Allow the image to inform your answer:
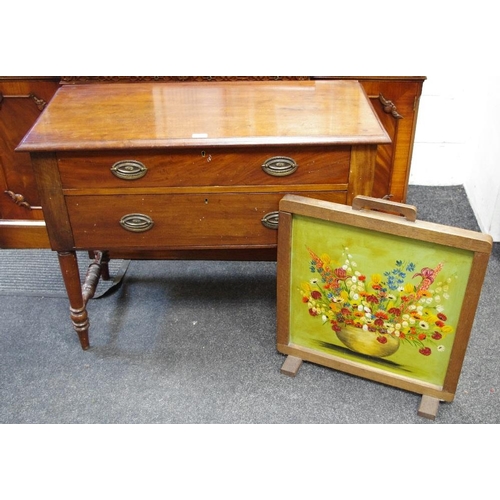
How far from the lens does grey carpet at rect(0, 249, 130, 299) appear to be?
226 cm

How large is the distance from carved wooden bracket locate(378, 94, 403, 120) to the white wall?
0.35 metres

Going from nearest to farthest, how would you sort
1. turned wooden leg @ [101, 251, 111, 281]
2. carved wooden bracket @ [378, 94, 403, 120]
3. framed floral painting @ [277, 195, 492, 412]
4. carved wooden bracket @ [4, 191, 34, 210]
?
1. framed floral painting @ [277, 195, 492, 412]
2. carved wooden bracket @ [378, 94, 403, 120]
3. turned wooden leg @ [101, 251, 111, 281]
4. carved wooden bracket @ [4, 191, 34, 210]

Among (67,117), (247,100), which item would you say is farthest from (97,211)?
(247,100)

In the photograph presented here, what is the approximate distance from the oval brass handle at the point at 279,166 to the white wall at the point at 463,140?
107 centimetres

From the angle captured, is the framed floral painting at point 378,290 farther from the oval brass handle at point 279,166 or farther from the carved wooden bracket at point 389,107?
the carved wooden bracket at point 389,107

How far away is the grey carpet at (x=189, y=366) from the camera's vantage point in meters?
1.76

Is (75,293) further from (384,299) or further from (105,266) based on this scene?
(384,299)

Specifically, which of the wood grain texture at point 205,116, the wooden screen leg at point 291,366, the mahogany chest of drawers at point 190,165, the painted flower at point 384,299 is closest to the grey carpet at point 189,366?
the wooden screen leg at point 291,366

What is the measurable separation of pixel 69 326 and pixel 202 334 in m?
0.46

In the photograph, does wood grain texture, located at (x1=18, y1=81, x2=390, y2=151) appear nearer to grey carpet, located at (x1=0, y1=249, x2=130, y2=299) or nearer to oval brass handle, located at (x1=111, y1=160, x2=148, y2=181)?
oval brass handle, located at (x1=111, y1=160, x2=148, y2=181)

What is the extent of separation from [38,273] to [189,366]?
796 millimetres

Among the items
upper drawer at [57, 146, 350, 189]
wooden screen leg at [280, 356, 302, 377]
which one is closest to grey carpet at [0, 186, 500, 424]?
wooden screen leg at [280, 356, 302, 377]

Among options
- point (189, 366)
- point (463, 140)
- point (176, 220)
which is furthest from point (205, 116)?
point (463, 140)

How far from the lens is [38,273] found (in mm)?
2352
